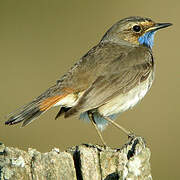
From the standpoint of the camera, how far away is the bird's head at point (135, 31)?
29.1ft

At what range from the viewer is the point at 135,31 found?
8.98 meters

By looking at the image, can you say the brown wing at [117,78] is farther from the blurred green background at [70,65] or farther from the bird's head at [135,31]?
the blurred green background at [70,65]

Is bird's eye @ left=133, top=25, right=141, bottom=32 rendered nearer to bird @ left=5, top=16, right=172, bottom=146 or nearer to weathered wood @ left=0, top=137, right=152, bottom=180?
bird @ left=5, top=16, right=172, bottom=146

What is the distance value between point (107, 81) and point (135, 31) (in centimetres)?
144

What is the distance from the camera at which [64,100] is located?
766 centimetres

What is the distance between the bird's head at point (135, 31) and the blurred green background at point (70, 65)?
2589 mm

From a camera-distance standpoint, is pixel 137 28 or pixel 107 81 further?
pixel 137 28

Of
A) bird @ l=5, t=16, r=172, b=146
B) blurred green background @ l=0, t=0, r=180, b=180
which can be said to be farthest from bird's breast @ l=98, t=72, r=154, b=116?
blurred green background @ l=0, t=0, r=180, b=180

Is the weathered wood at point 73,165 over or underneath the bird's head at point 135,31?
underneath

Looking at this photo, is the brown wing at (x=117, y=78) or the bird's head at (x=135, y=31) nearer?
the brown wing at (x=117, y=78)

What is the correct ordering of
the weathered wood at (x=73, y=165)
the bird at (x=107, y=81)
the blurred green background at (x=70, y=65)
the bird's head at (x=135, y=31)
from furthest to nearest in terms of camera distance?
the blurred green background at (x=70, y=65) → the bird's head at (x=135, y=31) → the bird at (x=107, y=81) → the weathered wood at (x=73, y=165)

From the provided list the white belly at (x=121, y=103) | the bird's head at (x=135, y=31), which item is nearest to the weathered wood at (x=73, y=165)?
the white belly at (x=121, y=103)

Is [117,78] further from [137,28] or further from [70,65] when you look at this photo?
[70,65]

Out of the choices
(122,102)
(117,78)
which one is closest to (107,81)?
(117,78)
